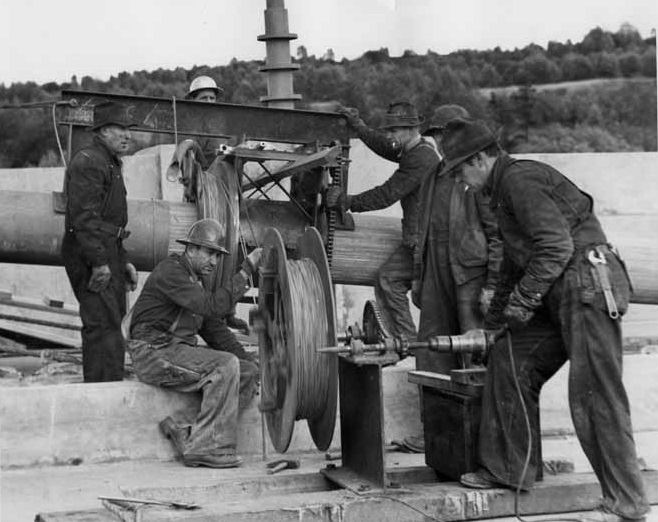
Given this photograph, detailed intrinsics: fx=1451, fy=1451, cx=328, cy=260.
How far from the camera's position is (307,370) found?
301 inches

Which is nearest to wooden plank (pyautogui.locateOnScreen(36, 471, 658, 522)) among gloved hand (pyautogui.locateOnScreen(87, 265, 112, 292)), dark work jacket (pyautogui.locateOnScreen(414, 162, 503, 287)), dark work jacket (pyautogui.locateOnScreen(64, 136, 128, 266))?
dark work jacket (pyautogui.locateOnScreen(414, 162, 503, 287))

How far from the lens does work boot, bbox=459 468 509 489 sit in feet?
24.0

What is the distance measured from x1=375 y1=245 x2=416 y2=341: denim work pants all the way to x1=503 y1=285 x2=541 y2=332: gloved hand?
2.66 meters

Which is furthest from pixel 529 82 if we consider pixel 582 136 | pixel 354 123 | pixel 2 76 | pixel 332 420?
pixel 332 420

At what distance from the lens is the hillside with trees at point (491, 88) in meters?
17.8

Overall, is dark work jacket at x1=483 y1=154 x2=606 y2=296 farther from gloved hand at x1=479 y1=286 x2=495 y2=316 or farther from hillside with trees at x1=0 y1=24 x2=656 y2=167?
hillside with trees at x1=0 y1=24 x2=656 y2=167

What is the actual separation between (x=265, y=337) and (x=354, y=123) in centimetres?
223

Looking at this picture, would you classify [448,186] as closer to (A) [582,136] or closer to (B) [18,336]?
(B) [18,336]

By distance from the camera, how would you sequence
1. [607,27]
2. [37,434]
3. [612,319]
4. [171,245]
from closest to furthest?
[612,319] < [37,434] < [171,245] < [607,27]

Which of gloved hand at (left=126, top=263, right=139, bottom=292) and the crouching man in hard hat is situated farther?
Result: gloved hand at (left=126, top=263, right=139, bottom=292)

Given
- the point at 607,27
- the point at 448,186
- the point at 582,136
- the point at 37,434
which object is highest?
the point at 607,27

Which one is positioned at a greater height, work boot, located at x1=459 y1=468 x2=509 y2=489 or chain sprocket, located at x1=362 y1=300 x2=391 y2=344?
chain sprocket, located at x1=362 y1=300 x2=391 y2=344

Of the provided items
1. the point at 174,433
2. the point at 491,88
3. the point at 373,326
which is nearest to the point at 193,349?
the point at 174,433

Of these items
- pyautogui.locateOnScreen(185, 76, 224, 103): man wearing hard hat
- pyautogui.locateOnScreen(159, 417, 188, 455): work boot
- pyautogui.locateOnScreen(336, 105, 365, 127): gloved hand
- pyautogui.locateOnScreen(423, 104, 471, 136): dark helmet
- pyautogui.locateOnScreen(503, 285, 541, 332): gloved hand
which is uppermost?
pyautogui.locateOnScreen(185, 76, 224, 103): man wearing hard hat
